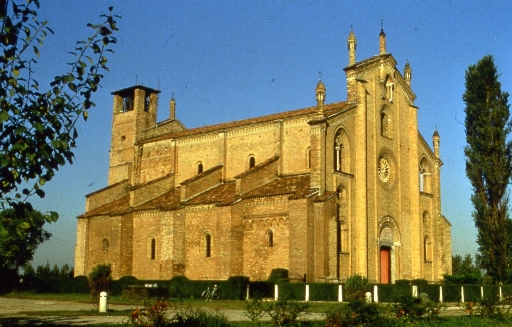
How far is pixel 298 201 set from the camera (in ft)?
115

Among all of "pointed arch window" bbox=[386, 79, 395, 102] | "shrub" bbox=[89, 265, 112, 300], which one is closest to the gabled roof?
"pointed arch window" bbox=[386, 79, 395, 102]

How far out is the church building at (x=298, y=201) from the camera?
36656 millimetres

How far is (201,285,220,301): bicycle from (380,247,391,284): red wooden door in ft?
41.0

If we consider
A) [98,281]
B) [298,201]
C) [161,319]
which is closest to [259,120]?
[298,201]

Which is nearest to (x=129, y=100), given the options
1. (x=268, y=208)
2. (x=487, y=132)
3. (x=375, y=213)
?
(x=268, y=208)

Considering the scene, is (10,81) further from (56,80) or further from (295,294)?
(295,294)

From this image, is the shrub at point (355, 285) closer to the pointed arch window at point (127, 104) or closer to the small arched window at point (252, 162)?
the small arched window at point (252, 162)

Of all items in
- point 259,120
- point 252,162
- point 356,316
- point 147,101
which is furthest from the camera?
point 147,101

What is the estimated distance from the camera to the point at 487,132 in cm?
4053

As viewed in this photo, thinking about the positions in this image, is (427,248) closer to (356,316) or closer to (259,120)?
(259,120)

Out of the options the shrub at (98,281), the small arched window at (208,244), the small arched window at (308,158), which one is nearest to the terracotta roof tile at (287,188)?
the small arched window at (308,158)

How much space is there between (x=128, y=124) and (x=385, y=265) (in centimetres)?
2689

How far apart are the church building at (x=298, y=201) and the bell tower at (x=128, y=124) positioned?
12.6 ft

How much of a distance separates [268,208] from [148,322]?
82.5 ft
